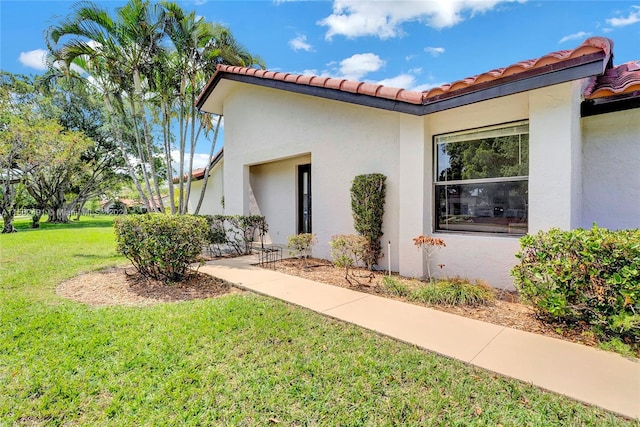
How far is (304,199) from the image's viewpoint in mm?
11133

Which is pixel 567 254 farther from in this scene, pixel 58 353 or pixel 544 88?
pixel 58 353

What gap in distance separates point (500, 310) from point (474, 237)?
171 cm

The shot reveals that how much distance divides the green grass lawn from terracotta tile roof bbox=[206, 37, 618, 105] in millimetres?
4589

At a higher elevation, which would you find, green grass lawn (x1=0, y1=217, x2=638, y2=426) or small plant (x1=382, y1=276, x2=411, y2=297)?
small plant (x1=382, y1=276, x2=411, y2=297)

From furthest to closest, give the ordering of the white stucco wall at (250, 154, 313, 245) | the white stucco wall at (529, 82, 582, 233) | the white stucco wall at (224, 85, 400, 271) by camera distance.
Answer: the white stucco wall at (250, 154, 313, 245), the white stucco wall at (224, 85, 400, 271), the white stucco wall at (529, 82, 582, 233)

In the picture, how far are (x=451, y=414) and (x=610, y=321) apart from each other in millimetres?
2738

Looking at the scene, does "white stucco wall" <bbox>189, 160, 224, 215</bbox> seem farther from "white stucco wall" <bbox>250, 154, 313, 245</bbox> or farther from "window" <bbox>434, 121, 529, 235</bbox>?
"window" <bbox>434, 121, 529, 235</bbox>

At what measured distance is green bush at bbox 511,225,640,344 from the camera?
11.5ft

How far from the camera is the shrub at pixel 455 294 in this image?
5145 millimetres

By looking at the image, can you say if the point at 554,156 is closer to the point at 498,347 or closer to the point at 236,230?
the point at 498,347

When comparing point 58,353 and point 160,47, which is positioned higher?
point 160,47

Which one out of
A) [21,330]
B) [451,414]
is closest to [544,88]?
[451,414]

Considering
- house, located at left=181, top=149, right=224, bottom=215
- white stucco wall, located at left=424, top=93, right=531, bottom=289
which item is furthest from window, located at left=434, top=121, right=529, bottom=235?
house, located at left=181, top=149, right=224, bottom=215

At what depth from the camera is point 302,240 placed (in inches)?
330
